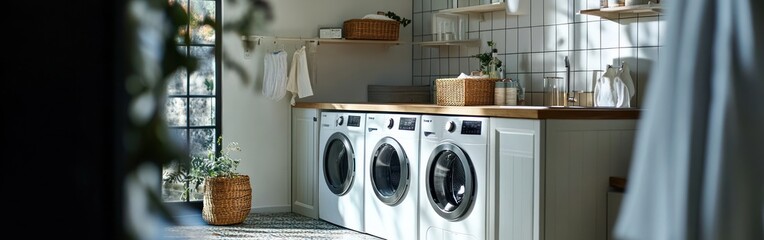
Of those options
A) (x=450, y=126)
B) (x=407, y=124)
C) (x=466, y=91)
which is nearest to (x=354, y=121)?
(x=407, y=124)

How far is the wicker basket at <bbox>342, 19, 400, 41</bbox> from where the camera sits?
641 cm

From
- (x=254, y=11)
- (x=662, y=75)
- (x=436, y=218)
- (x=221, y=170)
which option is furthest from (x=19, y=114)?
(x=221, y=170)

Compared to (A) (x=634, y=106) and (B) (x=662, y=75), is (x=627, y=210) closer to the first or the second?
(B) (x=662, y=75)

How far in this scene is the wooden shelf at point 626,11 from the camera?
474cm

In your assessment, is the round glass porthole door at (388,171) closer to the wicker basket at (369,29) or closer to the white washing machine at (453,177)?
the white washing machine at (453,177)

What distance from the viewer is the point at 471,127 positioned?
4.57 m

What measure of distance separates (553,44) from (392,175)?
1309 mm

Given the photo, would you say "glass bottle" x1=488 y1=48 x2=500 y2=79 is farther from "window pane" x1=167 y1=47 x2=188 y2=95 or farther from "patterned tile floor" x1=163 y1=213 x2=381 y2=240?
"window pane" x1=167 y1=47 x2=188 y2=95

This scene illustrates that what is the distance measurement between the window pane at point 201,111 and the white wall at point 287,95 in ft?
0.36

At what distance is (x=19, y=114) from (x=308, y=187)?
569 cm

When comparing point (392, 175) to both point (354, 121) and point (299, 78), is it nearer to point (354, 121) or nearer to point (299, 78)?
point (354, 121)

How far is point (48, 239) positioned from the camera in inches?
24.2

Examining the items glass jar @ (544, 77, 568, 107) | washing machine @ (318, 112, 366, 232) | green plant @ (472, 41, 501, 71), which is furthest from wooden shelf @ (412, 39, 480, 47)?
washing machine @ (318, 112, 366, 232)

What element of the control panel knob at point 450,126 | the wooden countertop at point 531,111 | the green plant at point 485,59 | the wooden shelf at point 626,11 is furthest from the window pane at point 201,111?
the wooden shelf at point 626,11
